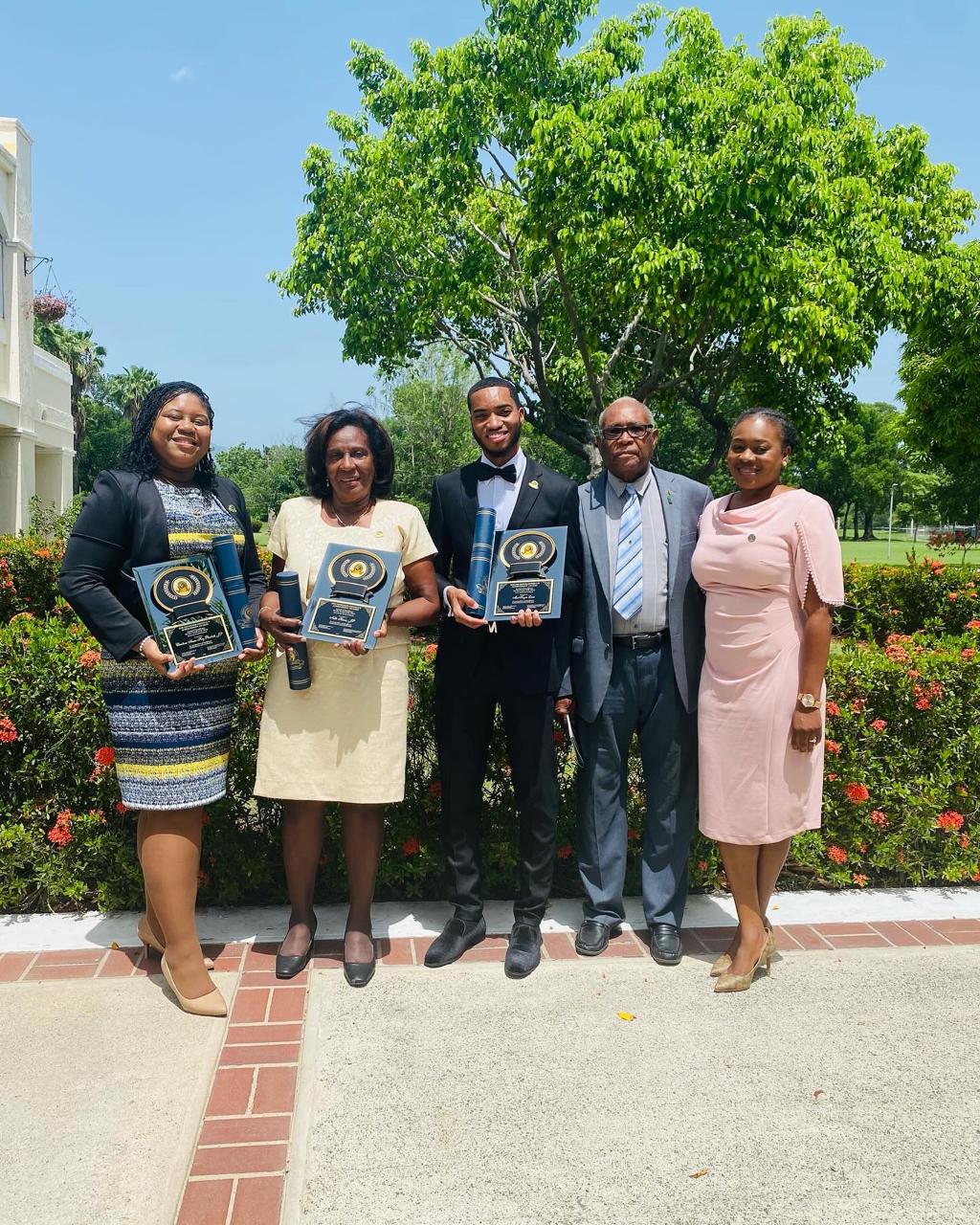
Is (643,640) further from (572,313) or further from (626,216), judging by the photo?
(572,313)

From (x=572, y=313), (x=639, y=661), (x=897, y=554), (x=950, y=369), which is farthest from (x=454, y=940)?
(x=897, y=554)

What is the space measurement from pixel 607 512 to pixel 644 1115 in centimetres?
205

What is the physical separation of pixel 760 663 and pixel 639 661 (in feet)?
1.54

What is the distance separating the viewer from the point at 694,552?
353 centimetres

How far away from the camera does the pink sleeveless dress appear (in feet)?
10.8

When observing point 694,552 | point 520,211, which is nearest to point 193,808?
point 694,552

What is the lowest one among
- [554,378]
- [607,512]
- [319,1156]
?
[319,1156]

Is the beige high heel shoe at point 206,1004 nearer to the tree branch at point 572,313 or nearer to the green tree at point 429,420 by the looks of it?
the tree branch at point 572,313

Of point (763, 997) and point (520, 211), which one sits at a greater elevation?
point (520, 211)

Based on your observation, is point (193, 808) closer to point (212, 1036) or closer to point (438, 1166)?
point (212, 1036)

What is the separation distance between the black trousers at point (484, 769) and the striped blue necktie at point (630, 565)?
0.45 meters

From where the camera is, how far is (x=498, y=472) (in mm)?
3641

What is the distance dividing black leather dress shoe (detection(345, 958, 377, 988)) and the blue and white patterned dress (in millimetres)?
806

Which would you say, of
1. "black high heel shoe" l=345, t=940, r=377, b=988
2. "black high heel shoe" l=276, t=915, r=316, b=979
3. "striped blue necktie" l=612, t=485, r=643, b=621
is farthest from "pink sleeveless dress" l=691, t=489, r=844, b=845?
"black high heel shoe" l=276, t=915, r=316, b=979
